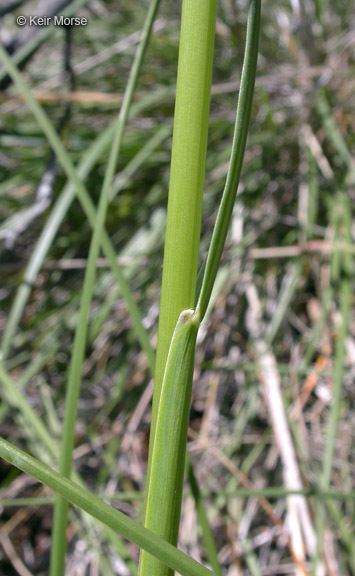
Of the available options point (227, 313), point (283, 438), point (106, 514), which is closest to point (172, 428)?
point (106, 514)

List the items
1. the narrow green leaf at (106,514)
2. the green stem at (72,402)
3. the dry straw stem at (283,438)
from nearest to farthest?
the narrow green leaf at (106,514) < the green stem at (72,402) < the dry straw stem at (283,438)

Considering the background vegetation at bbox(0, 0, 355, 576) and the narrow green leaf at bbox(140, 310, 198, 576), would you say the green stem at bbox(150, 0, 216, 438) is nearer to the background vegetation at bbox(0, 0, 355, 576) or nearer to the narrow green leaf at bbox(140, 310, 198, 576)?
the narrow green leaf at bbox(140, 310, 198, 576)

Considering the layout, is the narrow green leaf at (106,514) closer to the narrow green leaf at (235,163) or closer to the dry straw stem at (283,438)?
the narrow green leaf at (235,163)

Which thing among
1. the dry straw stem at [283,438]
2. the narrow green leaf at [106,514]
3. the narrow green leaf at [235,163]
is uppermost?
the narrow green leaf at [235,163]

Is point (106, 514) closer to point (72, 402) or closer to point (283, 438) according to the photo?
point (72, 402)

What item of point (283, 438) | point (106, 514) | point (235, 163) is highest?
point (235, 163)

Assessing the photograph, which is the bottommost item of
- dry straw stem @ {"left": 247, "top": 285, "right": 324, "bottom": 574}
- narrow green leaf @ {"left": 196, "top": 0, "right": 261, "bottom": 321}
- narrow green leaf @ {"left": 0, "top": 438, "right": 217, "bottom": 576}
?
dry straw stem @ {"left": 247, "top": 285, "right": 324, "bottom": 574}

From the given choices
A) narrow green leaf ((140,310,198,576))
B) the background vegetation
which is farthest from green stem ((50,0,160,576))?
the background vegetation

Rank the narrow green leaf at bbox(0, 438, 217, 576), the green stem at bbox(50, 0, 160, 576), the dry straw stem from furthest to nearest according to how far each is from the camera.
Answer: the dry straw stem < the green stem at bbox(50, 0, 160, 576) < the narrow green leaf at bbox(0, 438, 217, 576)

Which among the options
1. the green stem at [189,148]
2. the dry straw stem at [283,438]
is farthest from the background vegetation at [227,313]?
the green stem at [189,148]
